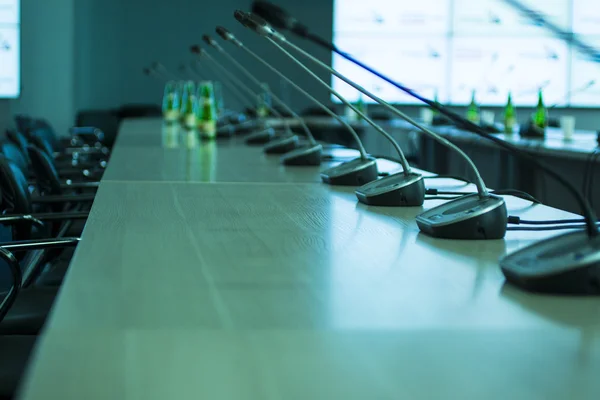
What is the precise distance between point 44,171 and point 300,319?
7.80ft

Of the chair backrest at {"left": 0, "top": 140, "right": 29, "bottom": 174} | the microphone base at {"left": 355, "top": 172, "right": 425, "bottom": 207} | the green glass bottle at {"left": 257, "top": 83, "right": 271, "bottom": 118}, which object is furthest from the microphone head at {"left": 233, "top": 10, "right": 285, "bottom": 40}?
the green glass bottle at {"left": 257, "top": 83, "right": 271, "bottom": 118}

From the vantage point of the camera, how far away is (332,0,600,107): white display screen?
9.91 meters

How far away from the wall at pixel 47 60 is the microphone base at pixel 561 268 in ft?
27.3

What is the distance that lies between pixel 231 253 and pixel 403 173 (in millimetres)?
780

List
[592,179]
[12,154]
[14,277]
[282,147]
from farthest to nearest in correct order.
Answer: [592,179] → [282,147] → [12,154] → [14,277]

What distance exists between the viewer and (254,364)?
0.76 meters

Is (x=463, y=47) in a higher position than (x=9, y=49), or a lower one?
higher

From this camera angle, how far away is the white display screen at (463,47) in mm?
9906

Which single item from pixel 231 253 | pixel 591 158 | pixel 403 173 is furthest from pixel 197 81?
pixel 231 253

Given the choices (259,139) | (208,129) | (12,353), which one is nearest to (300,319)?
(12,353)

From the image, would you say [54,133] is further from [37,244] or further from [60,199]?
[37,244]

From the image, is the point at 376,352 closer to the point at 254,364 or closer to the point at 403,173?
the point at 254,364

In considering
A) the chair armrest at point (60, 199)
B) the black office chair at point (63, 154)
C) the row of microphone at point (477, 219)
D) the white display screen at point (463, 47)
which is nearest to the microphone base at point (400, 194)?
the row of microphone at point (477, 219)

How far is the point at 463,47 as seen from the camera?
33.0ft
